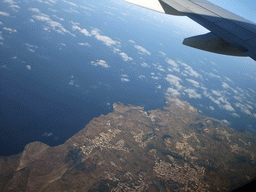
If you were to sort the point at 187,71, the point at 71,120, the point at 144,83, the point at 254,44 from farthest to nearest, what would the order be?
the point at 187,71
the point at 144,83
the point at 71,120
the point at 254,44

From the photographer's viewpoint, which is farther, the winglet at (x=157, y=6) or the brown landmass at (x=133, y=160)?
the brown landmass at (x=133, y=160)

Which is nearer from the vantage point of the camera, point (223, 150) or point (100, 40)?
point (223, 150)

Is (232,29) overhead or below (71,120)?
overhead

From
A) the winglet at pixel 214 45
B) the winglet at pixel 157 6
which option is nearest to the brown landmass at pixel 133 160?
the winglet at pixel 214 45

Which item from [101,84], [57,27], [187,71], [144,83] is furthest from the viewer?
[187,71]

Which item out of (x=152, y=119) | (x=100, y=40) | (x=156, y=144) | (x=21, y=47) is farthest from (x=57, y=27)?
(x=156, y=144)

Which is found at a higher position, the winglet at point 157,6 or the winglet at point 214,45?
the winglet at point 157,6

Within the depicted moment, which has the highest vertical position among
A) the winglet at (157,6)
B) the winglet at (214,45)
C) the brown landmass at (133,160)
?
the winglet at (157,6)

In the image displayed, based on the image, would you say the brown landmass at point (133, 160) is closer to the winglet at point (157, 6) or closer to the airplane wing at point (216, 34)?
the airplane wing at point (216, 34)

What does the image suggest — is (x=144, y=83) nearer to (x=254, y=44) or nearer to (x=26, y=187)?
(x=26, y=187)
